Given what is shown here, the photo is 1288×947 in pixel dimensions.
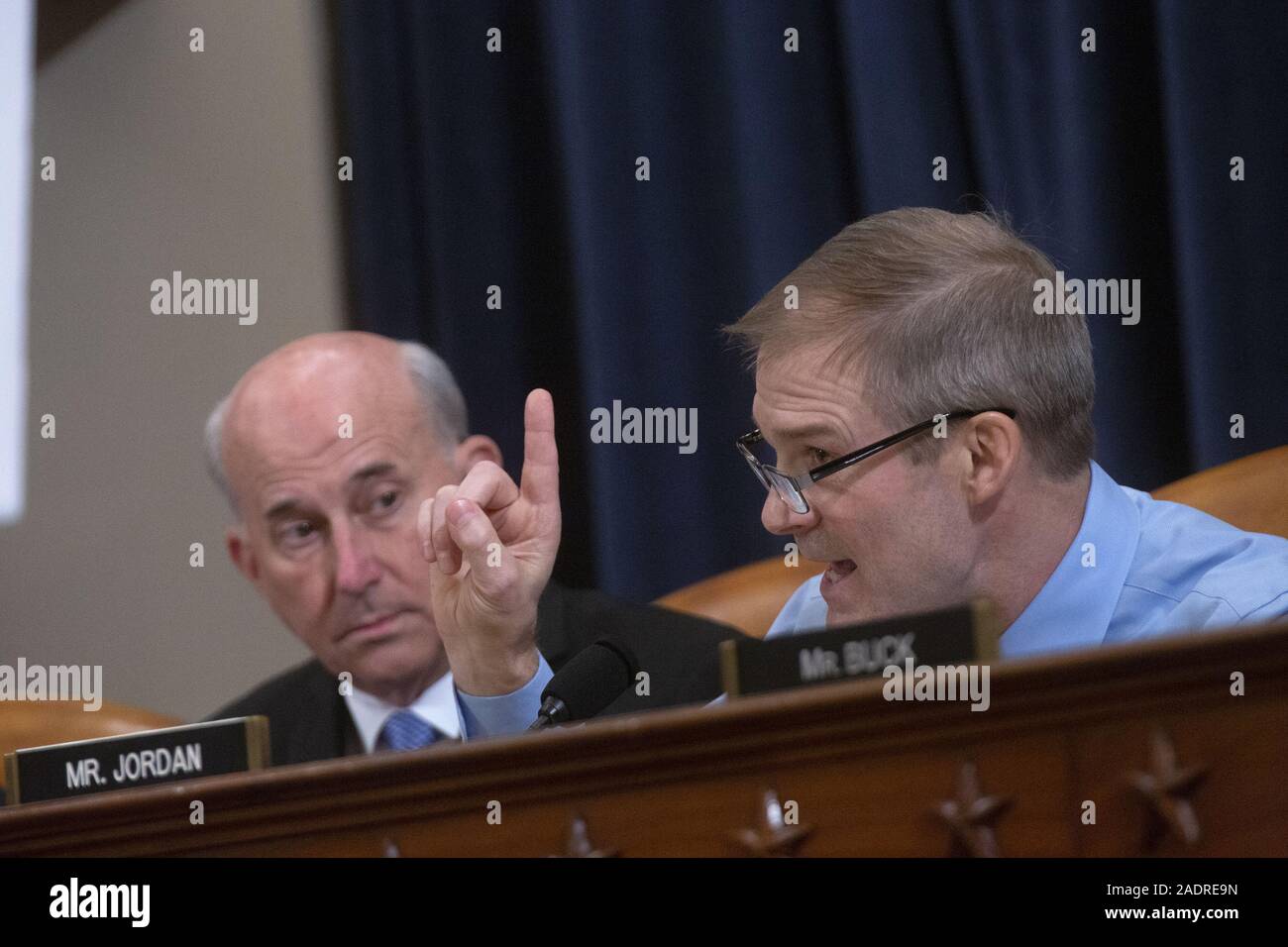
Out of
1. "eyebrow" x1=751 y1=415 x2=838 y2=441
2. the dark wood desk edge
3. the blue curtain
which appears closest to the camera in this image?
the dark wood desk edge

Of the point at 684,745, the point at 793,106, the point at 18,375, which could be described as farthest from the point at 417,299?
the point at 684,745

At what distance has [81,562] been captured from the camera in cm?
328

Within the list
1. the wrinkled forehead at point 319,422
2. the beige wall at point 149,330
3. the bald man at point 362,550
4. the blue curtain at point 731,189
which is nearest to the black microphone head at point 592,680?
the bald man at point 362,550

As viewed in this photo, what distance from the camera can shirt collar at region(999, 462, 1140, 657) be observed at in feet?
4.81

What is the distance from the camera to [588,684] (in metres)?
1.33

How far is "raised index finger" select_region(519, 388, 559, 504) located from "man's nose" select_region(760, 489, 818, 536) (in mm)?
263

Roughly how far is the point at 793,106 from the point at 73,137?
1821mm

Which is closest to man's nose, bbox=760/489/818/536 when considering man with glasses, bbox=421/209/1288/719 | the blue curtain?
man with glasses, bbox=421/209/1288/719

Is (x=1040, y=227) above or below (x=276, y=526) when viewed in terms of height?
above

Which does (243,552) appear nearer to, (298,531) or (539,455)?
(298,531)

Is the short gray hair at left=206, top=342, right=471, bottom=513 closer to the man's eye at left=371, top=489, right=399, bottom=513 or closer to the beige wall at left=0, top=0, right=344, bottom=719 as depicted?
the man's eye at left=371, top=489, right=399, bottom=513

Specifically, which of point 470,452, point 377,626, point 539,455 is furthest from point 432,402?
point 539,455

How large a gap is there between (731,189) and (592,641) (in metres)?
0.79
